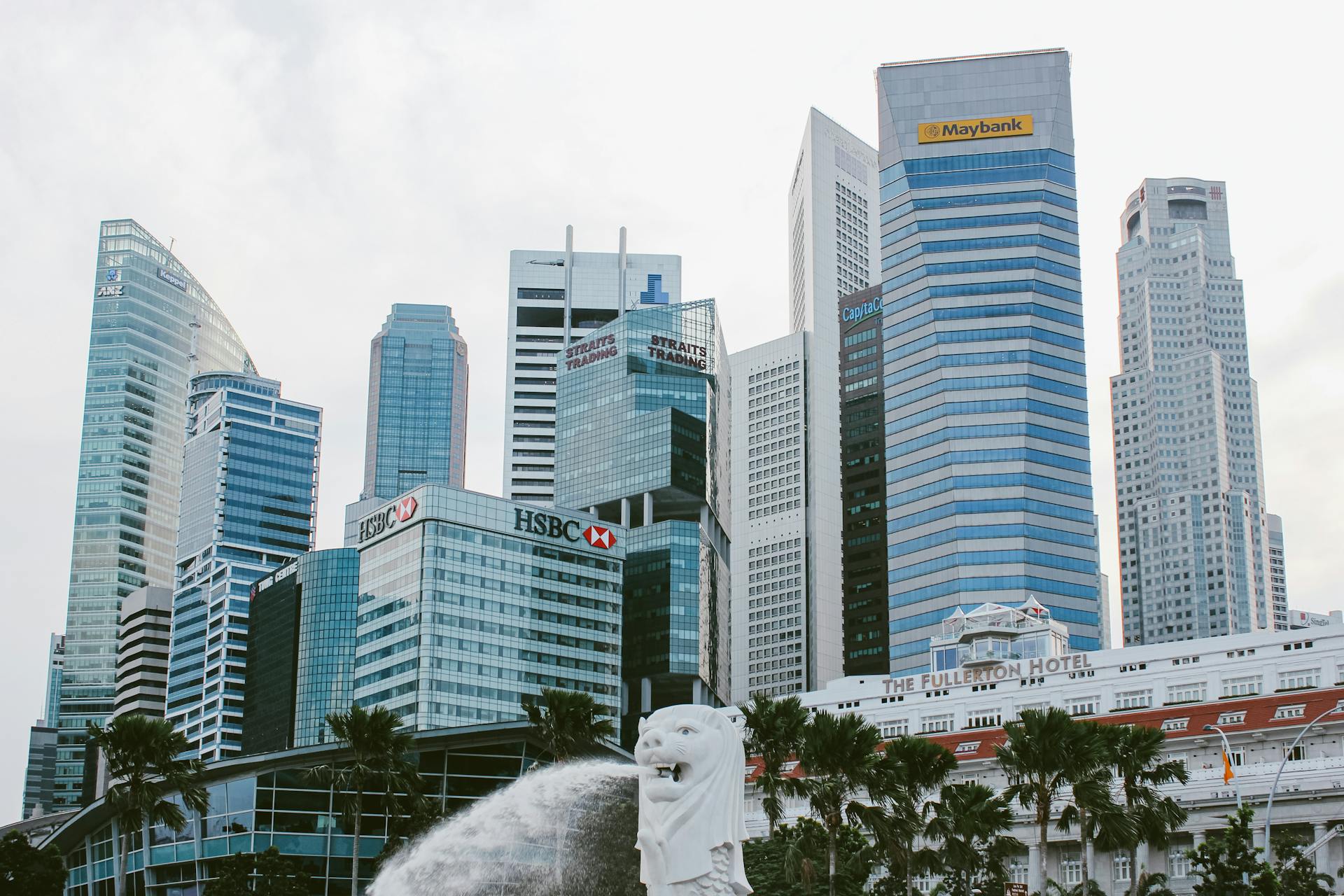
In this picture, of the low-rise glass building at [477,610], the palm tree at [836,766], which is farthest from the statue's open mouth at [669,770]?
the low-rise glass building at [477,610]

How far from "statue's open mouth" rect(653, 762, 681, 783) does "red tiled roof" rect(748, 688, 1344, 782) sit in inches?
2563

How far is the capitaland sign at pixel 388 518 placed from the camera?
174 metres

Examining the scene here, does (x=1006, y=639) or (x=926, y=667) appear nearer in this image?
(x=1006, y=639)

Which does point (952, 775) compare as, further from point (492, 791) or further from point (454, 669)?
point (454, 669)

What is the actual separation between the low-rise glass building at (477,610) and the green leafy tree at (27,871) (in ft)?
234

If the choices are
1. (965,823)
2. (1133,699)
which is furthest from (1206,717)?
(965,823)

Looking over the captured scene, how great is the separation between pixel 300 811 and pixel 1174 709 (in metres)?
63.3

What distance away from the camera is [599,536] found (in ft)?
622

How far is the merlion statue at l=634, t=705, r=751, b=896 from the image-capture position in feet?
107

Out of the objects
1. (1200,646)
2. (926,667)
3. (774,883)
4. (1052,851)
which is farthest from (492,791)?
(926,667)

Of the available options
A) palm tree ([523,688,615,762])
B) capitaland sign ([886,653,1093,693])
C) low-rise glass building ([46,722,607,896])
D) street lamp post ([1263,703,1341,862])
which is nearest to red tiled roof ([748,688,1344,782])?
street lamp post ([1263,703,1341,862])

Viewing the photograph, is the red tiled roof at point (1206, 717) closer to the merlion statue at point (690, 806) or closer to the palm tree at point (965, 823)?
the palm tree at point (965, 823)

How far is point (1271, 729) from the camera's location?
102 metres

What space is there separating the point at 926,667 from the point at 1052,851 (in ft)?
318
